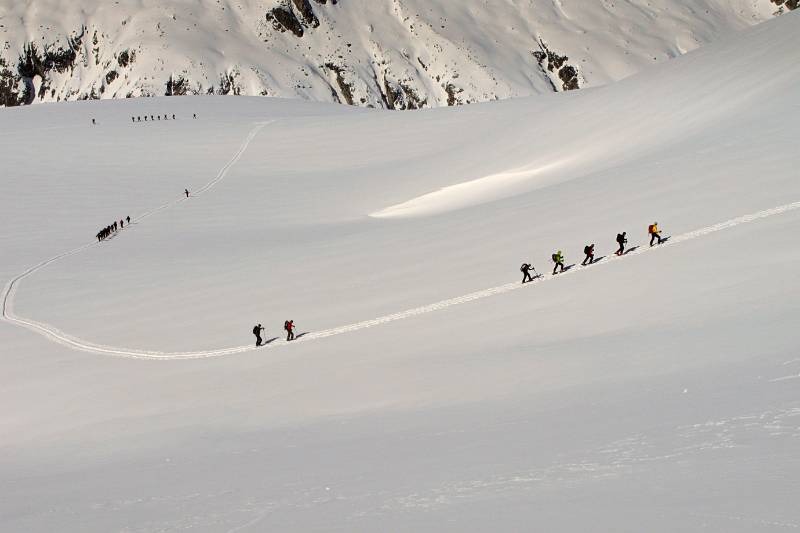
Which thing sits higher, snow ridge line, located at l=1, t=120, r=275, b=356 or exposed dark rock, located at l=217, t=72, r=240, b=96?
exposed dark rock, located at l=217, t=72, r=240, b=96

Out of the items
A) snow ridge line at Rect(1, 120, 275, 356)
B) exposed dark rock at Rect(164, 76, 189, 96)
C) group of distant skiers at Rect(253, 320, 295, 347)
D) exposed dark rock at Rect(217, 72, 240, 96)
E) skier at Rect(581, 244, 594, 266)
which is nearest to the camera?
group of distant skiers at Rect(253, 320, 295, 347)

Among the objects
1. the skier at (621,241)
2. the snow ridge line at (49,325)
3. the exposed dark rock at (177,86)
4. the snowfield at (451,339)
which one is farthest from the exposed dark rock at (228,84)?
the skier at (621,241)

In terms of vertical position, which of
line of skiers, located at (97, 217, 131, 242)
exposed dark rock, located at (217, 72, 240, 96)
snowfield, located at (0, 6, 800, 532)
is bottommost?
snowfield, located at (0, 6, 800, 532)

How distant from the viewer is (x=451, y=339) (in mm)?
17609

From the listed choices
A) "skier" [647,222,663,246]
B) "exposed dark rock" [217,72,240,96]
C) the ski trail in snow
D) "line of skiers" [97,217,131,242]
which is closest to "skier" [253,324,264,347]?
the ski trail in snow

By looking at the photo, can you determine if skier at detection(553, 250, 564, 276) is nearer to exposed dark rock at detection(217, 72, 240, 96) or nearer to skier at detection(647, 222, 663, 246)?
skier at detection(647, 222, 663, 246)

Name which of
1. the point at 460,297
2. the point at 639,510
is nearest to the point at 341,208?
the point at 460,297

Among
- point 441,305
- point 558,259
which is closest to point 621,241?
point 558,259

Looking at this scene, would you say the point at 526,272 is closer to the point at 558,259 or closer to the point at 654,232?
the point at 558,259

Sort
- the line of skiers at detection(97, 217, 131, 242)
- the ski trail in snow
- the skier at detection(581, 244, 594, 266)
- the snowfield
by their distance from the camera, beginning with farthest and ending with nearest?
the line of skiers at detection(97, 217, 131, 242) < the skier at detection(581, 244, 594, 266) < the ski trail in snow < the snowfield

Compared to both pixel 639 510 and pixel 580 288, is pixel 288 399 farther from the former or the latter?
pixel 639 510

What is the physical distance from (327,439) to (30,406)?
8.76 metres

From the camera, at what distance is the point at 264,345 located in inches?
799

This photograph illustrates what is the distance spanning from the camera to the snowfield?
8.75m
